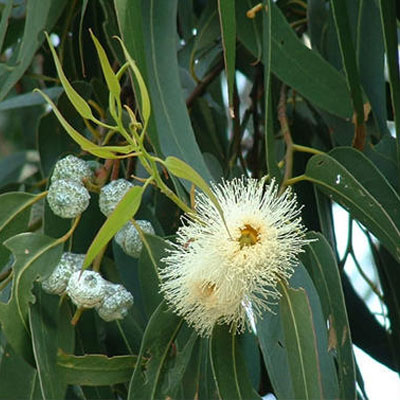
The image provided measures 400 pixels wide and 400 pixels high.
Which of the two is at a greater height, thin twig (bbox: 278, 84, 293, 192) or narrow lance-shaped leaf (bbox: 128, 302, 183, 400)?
thin twig (bbox: 278, 84, 293, 192)

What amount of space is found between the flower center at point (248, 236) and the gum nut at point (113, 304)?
0.15 m

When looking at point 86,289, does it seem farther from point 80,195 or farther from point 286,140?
point 286,140

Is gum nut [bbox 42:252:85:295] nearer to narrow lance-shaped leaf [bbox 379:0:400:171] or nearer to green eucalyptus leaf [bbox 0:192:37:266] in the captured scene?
green eucalyptus leaf [bbox 0:192:37:266]

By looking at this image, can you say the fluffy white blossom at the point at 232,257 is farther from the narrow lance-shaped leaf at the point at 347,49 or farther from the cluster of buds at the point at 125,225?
the narrow lance-shaped leaf at the point at 347,49

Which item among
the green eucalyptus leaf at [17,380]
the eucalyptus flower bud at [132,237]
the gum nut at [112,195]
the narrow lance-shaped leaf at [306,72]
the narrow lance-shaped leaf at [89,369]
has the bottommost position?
the green eucalyptus leaf at [17,380]

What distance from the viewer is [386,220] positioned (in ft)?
3.78

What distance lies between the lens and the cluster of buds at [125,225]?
3.67ft

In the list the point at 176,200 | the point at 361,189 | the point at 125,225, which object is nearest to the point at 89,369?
the point at 125,225

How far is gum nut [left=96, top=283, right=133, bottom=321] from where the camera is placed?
1096 mm

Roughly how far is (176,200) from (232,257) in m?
0.09

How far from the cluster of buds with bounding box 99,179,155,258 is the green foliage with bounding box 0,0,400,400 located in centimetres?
1

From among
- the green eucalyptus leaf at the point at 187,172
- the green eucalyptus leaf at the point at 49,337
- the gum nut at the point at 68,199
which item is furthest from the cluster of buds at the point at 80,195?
the green eucalyptus leaf at the point at 187,172

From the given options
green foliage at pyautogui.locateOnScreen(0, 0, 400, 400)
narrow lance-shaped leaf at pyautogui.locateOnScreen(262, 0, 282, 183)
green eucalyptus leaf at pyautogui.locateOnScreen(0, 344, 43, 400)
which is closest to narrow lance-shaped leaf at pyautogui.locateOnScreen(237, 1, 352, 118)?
green foliage at pyautogui.locateOnScreen(0, 0, 400, 400)

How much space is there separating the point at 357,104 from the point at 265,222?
28 centimetres
